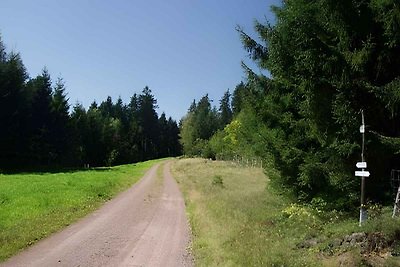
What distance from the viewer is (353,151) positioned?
37.9 feet

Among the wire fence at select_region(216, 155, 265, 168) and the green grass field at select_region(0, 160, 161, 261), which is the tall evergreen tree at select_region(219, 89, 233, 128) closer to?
the wire fence at select_region(216, 155, 265, 168)

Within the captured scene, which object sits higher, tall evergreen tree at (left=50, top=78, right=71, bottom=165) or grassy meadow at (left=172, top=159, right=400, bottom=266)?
tall evergreen tree at (left=50, top=78, right=71, bottom=165)

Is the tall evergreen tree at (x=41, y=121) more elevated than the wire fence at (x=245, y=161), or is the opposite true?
the tall evergreen tree at (x=41, y=121)

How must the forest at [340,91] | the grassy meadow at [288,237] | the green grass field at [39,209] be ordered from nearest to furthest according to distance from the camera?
the grassy meadow at [288,237], the forest at [340,91], the green grass field at [39,209]

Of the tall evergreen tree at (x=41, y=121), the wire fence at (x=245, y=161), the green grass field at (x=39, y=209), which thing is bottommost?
the green grass field at (x=39, y=209)

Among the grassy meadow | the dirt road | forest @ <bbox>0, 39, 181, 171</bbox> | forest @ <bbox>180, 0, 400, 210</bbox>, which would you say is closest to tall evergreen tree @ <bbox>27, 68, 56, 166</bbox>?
forest @ <bbox>0, 39, 181, 171</bbox>

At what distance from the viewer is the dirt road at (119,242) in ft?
33.6

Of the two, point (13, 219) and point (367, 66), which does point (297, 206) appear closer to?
point (367, 66)

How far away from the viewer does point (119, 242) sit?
1248cm

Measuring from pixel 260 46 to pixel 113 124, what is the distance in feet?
293

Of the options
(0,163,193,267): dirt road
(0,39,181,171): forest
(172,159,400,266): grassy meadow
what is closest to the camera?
(172,159,400,266): grassy meadow

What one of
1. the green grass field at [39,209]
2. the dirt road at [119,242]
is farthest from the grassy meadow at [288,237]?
the green grass field at [39,209]

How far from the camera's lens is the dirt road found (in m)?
10.2

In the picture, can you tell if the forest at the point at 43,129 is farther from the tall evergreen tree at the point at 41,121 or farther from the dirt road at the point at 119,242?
the dirt road at the point at 119,242
